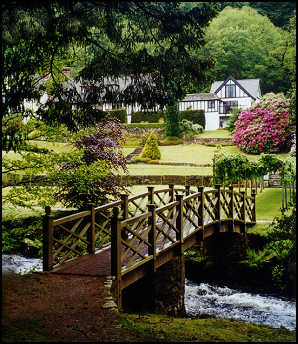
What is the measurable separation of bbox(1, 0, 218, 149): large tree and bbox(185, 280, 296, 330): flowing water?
518cm

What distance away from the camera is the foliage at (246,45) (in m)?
12.2

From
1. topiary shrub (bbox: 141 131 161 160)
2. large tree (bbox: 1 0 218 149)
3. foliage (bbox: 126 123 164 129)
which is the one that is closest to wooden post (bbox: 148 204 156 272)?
large tree (bbox: 1 0 218 149)

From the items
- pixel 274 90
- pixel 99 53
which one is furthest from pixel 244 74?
pixel 99 53

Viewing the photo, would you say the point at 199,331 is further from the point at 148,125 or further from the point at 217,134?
the point at 217,134

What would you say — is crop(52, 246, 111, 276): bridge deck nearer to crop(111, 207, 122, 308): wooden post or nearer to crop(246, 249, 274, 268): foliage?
crop(111, 207, 122, 308): wooden post

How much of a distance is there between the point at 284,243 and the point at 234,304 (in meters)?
2.28

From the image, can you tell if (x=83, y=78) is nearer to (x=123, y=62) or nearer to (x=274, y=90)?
(x=123, y=62)

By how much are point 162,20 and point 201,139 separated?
1754 centimetres

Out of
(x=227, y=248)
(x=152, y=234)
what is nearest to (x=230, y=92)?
(x=227, y=248)

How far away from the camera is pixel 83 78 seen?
6207 millimetres

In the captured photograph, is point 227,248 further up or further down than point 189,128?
further down

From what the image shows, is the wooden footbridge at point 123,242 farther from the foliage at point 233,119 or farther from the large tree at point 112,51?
the foliage at point 233,119

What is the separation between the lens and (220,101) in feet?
84.8

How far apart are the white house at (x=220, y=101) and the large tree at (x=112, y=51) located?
1686cm
